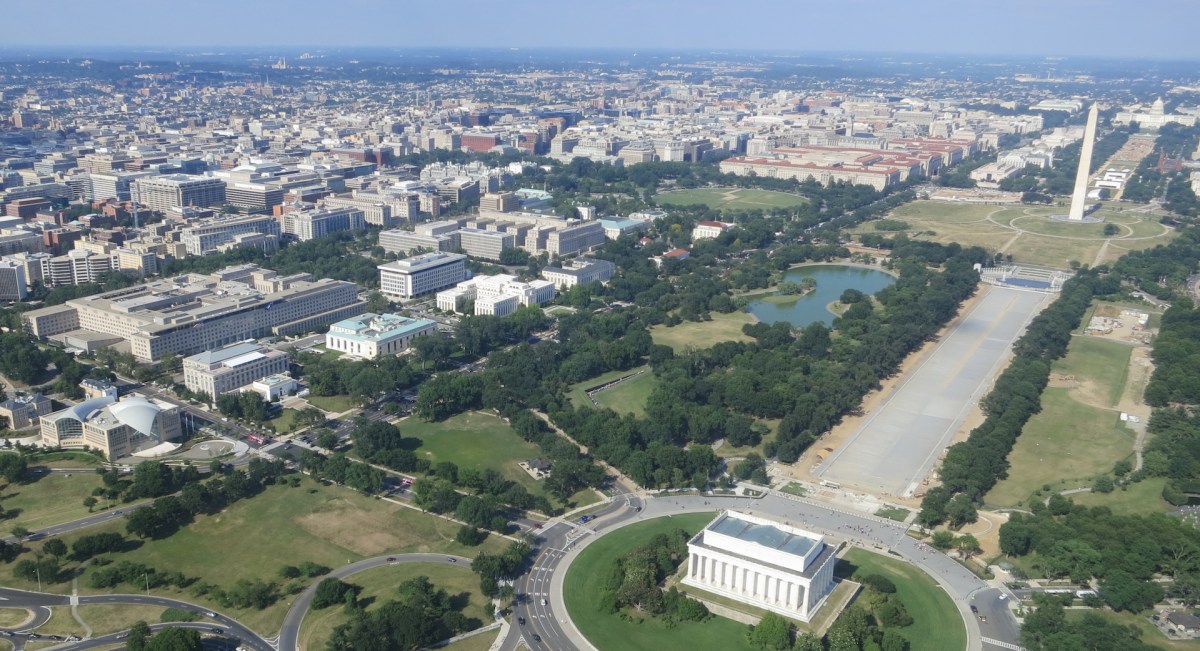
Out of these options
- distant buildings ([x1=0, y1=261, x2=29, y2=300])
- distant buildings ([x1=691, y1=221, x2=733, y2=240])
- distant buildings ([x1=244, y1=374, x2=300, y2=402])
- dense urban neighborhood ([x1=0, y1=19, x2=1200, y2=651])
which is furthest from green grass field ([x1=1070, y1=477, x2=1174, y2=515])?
distant buildings ([x1=0, y1=261, x2=29, y2=300])

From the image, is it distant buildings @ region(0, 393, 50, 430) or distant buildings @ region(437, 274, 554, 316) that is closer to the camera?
distant buildings @ region(0, 393, 50, 430)

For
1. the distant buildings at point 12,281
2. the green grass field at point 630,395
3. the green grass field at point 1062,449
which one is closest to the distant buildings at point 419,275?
the green grass field at point 630,395

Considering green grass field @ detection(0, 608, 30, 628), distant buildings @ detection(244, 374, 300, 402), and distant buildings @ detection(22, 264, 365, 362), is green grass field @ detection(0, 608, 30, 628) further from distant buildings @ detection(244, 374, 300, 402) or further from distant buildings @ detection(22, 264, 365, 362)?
distant buildings @ detection(22, 264, 365, 362)

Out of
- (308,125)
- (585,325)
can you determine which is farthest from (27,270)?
(308,125)

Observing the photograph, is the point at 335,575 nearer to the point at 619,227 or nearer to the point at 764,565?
the point at 764,565

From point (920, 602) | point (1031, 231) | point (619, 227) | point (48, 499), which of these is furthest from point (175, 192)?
point (1031, 231)

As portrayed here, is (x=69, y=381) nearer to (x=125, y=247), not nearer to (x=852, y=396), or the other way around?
(x=125, y=247)

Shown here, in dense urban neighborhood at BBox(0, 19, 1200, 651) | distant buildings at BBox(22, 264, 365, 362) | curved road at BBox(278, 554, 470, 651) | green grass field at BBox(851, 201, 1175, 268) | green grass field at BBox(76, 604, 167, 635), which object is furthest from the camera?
green grass field at BBox(851, 201, 1175, 268)
